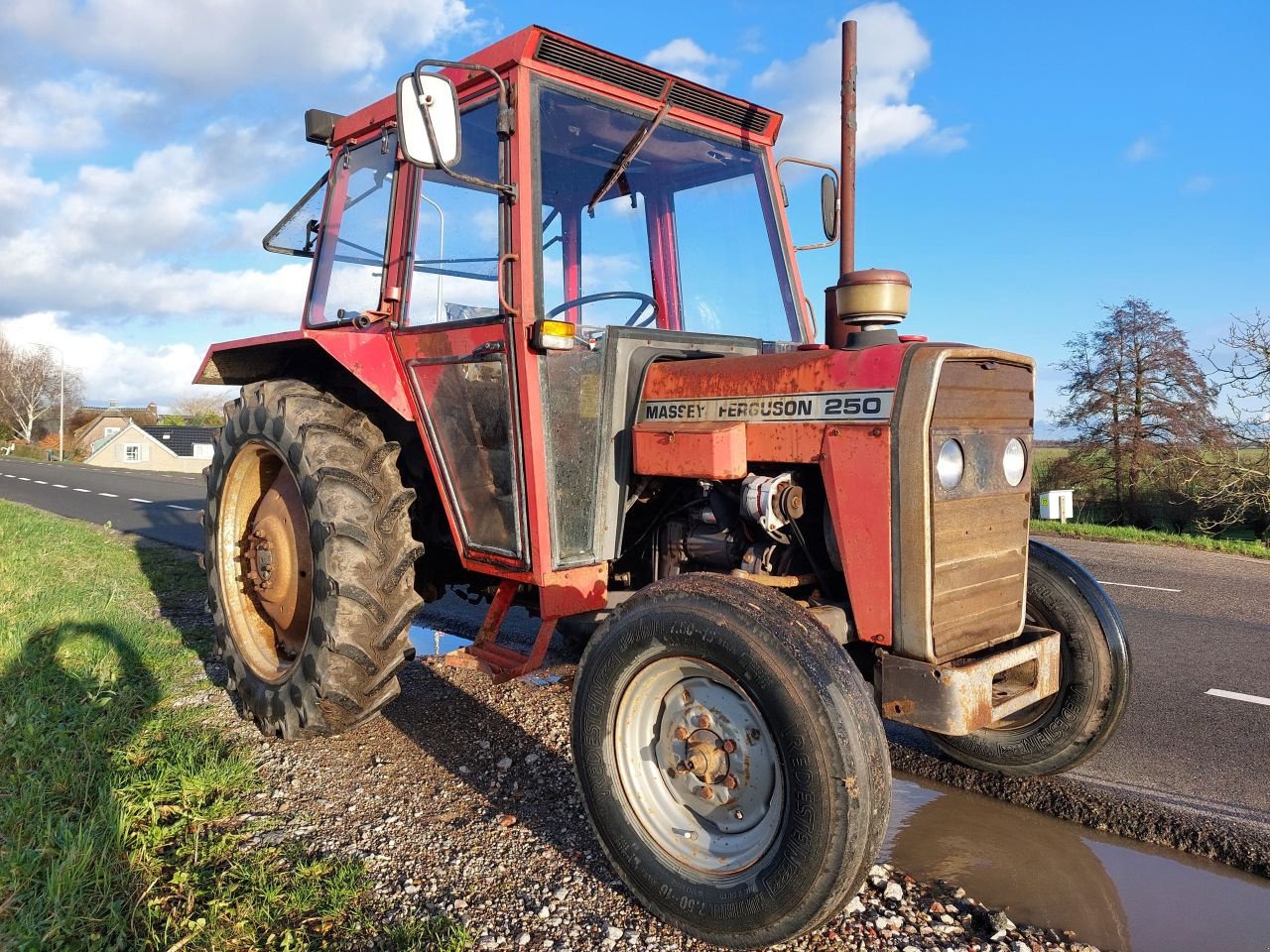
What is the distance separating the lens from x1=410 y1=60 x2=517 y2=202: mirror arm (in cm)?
271

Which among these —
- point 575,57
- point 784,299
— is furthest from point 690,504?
point 575,57

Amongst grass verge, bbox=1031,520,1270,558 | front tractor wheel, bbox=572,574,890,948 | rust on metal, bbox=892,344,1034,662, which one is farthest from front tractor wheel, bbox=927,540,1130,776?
grass verge, bbox=1031,520,1270,558

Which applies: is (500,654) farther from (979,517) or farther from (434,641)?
(434,641)

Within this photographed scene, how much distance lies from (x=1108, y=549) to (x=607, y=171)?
8878 mm

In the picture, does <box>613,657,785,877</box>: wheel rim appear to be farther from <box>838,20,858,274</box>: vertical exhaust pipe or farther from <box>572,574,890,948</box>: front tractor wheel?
<box>838,20,858,274</box>: vertical exhaust pipe

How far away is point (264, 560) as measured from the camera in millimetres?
4031

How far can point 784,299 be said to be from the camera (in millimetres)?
3785

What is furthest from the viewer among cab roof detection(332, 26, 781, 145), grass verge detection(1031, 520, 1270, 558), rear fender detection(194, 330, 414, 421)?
grass verge detection(1031, 520, 1270, 558)

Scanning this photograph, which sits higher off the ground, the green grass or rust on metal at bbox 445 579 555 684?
rust on metal at bbox 445 579 555 684

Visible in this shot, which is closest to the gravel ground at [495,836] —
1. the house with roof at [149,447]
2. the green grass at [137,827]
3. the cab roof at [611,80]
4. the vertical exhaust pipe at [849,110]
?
the green grass at [137,827]

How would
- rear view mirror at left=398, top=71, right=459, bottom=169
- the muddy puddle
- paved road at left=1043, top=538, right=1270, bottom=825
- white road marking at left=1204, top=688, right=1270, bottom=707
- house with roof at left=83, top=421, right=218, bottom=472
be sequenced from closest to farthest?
the muddy puddle
rear view mirror at left=398, top=71, right=459, bottom=169
paved road at left=1043, top=538, right=1270, bottom=825
white road marking at left=1204, top=688, right=1270, bottom=707
house with roof at left=83, top=421, right=218, bottom=472

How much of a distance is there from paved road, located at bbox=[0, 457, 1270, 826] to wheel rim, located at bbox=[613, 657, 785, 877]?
1806mm

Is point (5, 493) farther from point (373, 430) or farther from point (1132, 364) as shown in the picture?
point (1132, 364)

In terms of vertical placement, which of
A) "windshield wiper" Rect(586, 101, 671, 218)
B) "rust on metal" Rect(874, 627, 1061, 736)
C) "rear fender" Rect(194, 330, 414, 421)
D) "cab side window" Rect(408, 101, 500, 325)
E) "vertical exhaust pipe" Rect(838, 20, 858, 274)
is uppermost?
"vertical exhaust pipe" Rect(838, 20, 858, 274)
